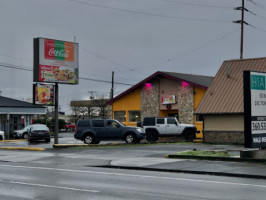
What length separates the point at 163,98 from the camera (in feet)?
149

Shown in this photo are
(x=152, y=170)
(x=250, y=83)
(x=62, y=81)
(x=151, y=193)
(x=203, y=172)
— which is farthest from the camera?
(x=62, y=81)

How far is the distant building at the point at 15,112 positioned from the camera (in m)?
53.0

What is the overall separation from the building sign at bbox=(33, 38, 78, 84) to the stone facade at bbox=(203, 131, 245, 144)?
10.0m

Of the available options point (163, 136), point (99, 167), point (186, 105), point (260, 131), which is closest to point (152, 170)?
point (99, 167)

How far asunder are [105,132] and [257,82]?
15281 mm

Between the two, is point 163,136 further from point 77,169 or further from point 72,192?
point 72,192

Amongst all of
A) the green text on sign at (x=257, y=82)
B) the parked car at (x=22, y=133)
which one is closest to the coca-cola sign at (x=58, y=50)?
the green text on sign at (x=257, y=82)

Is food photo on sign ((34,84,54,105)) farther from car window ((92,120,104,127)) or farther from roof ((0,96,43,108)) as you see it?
roof ((0,96,43,108))

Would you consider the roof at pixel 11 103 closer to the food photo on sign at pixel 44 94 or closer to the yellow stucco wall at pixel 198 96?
the yellow stucco wall at pixel 198 96

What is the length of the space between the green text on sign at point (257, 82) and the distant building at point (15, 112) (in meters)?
38.4

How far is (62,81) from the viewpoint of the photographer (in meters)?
31.2

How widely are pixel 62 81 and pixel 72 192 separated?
20.2m

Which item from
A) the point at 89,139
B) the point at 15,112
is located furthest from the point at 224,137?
the point at 15,112

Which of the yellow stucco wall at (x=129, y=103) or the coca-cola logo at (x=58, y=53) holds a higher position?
the coca-cola logo at (x=58, y=53)
